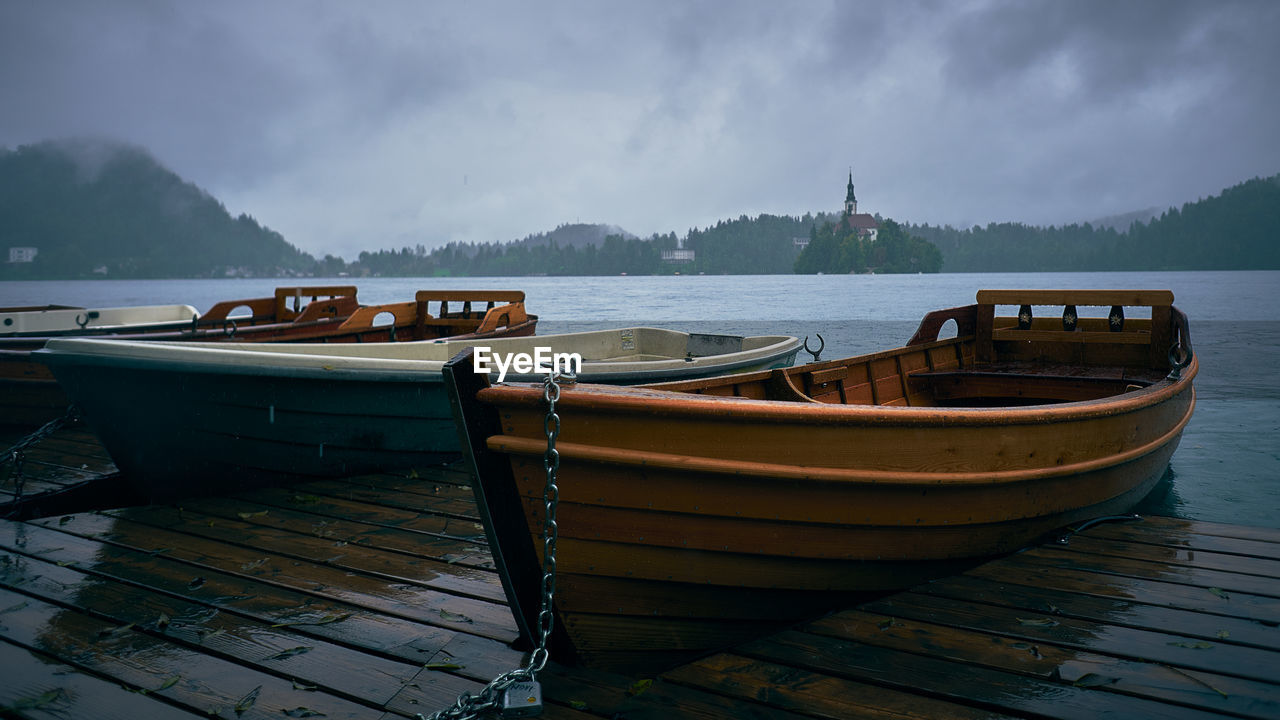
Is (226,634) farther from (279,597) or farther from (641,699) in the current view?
(641,699)

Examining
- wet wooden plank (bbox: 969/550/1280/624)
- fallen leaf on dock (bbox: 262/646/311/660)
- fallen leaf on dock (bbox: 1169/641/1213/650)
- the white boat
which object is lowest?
fallen leaf on dock (bbox: 1169/641/1213/650)

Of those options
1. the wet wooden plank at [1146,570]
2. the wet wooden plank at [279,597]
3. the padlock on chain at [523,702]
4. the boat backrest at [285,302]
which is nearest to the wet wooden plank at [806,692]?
the padlock on chain at [523,702]

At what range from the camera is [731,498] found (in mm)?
3100

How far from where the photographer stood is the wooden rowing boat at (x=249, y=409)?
17.9ft

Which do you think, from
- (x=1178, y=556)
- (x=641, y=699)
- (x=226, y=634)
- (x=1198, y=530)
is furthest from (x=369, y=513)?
(x=1198, y=530)

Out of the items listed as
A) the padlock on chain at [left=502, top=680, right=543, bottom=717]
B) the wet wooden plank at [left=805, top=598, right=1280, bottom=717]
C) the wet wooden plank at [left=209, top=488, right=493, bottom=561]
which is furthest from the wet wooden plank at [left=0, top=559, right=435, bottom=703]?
the wet wooden plank at [left=805, top=598, right=1280, bottom=717]

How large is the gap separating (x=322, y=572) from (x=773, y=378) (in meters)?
2.83

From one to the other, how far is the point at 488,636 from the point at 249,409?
3128mm

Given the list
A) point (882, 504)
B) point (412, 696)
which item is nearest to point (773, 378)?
point (882, 504)

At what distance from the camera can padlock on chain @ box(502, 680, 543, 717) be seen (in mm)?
2857

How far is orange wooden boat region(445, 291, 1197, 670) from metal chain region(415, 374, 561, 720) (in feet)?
0.16

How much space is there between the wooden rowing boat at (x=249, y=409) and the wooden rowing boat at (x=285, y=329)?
2.57 meters

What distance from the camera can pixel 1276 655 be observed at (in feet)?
11.0

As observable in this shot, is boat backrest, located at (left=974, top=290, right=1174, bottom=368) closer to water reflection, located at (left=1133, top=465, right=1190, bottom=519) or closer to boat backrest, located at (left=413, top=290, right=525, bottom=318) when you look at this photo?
water reflection, located at (left=1133, top=465, right=1190, bottom=519)
